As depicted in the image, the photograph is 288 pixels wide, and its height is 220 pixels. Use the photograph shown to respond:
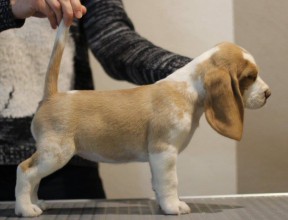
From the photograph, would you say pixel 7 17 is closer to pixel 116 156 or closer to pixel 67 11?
pixel 67 11

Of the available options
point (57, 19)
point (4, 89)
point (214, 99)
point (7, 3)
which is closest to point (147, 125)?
point (214, 99)

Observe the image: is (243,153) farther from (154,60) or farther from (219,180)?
(154,60)

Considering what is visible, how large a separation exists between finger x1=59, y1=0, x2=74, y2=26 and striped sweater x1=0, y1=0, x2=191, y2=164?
0.89 feet

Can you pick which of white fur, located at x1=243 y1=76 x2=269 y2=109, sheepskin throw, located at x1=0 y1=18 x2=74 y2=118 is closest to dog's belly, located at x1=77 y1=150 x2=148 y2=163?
white fur, located at x1=243 y1=76 x2=269 y2=109

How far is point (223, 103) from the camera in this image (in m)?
0.74

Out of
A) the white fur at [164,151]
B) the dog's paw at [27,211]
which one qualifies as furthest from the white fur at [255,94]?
the dog's paw at [27,211]

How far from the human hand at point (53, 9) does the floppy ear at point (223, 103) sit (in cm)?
25

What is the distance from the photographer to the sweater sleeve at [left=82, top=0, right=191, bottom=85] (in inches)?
41.6

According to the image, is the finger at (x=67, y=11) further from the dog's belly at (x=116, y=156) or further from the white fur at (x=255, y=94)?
the white fur at (x=255, y=94)

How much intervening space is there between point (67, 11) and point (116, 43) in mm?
370

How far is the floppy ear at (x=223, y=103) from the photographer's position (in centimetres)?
74

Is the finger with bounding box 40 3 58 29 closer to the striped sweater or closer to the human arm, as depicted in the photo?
the human arm

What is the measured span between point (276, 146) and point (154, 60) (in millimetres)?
688

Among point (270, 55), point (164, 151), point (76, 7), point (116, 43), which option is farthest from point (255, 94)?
point (270, 55)
